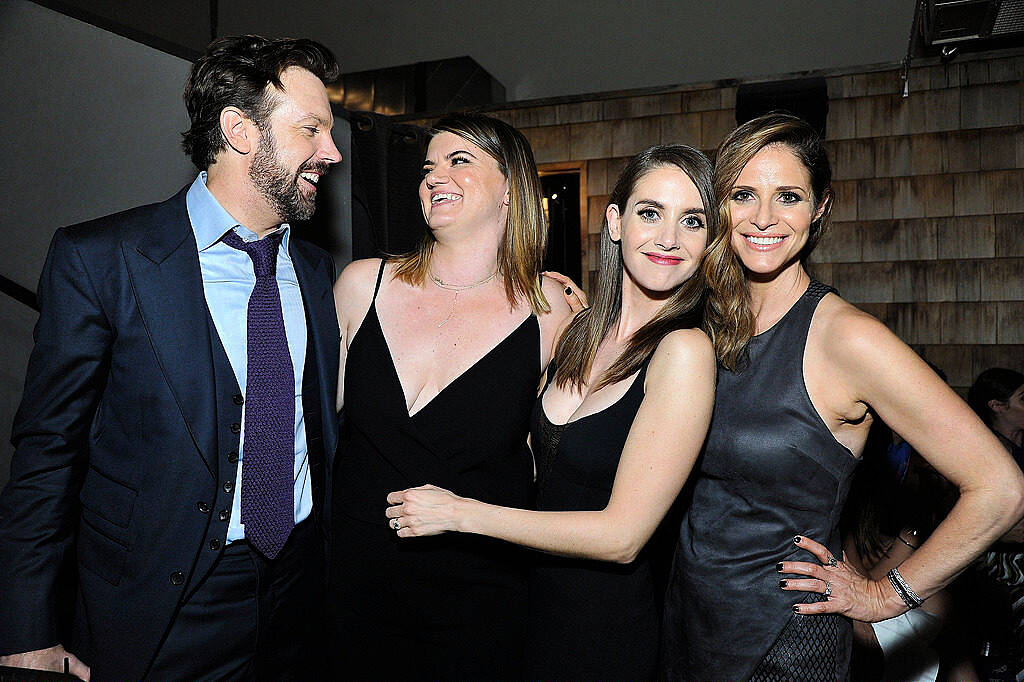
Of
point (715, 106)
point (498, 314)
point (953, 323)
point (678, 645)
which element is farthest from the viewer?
point (715, 106)

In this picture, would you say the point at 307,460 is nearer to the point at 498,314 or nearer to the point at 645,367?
the point at 498,314

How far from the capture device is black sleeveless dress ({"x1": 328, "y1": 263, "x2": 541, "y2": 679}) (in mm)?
1919

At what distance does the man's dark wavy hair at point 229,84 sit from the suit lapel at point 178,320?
0.29 metres

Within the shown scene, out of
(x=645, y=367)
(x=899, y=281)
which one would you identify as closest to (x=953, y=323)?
(x=899, y=281)

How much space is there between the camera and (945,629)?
104 inches

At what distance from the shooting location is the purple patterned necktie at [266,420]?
1734 mm

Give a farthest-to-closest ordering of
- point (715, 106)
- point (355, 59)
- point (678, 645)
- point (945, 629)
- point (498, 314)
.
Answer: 1. point (355, 59)
2. point (715, 106)
3. point (945, 629)
4. point (498, 314)
5. point (678, 645)

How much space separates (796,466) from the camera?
5.61 ft

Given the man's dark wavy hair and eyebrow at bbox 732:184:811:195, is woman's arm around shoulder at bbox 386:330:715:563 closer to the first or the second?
eyebrow at bbox 732:184:811:195

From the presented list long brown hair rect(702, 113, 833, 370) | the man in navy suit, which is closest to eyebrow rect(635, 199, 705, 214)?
long brown hair rect(702, 113, 833, 370)

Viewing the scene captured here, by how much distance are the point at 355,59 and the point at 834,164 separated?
5227 mm

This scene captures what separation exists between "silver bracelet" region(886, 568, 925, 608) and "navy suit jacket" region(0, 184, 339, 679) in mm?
1623

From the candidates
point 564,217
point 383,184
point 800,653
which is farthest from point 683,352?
point 564,217

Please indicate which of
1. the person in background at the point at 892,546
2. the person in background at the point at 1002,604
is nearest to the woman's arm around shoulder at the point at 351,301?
the person in background at the point at 892,546
